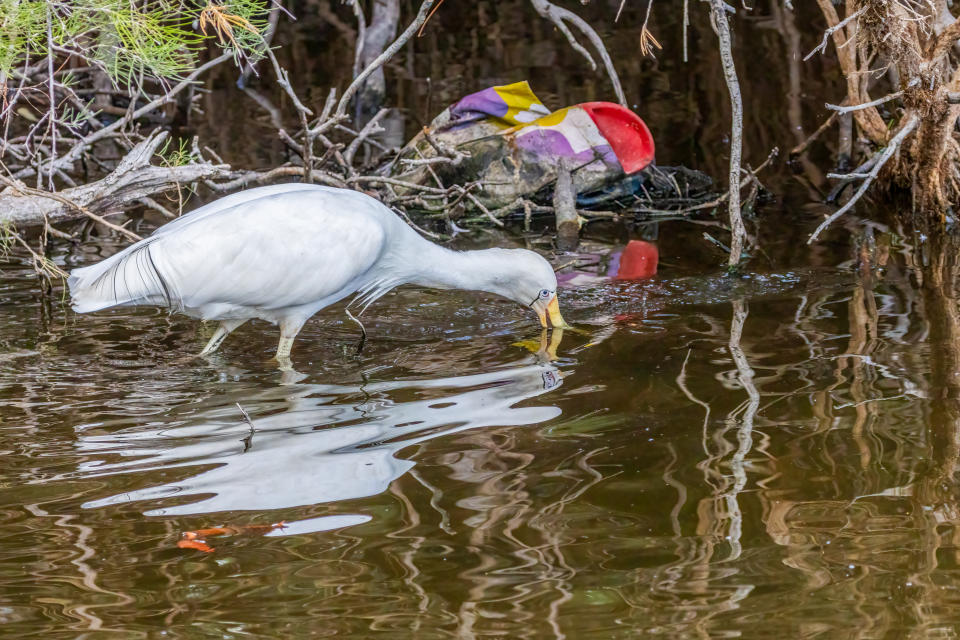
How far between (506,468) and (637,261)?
3635mm

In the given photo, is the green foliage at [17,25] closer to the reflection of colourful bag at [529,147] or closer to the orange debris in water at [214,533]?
the orange debris in water at [214,533]

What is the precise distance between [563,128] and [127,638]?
21.8 feet

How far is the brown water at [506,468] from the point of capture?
139 inches

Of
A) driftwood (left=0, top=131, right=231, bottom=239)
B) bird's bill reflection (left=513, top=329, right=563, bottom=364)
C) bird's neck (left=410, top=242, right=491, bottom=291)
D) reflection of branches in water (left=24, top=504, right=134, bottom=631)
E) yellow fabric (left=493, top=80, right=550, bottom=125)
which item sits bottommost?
reflection of branches in water (left=24, top=504, right=134, bottom=631)

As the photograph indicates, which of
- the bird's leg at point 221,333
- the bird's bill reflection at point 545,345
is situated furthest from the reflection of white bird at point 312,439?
the bird's leg at point 221,333

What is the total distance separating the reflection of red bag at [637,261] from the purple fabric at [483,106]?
5.88 ft

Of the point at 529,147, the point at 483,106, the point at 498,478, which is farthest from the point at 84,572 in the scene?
the point at 483,106

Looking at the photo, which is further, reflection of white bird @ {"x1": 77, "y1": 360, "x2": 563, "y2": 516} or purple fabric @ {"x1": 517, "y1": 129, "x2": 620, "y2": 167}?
purple fabric @ {"x1": 517, "y1": 129, "x2": 620, "y2": 167}

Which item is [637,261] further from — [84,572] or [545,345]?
[84,572]

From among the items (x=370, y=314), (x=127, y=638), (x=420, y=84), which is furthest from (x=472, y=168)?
(x=127, y=638)

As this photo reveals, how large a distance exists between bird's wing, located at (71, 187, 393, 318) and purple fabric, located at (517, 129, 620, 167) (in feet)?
11.3

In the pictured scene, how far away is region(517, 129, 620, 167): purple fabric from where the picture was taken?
9.26m

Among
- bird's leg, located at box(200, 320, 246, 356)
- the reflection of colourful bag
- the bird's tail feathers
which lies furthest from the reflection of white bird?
the reflection of colourful bag

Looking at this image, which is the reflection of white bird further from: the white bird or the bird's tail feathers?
the bird's tail feathers
